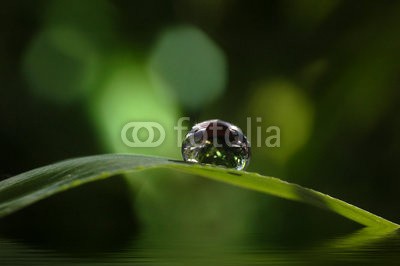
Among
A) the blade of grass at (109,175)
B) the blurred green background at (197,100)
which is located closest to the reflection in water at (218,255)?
the blade of grass at (109,175)

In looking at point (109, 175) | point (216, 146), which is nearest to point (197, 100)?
point (216, 146)

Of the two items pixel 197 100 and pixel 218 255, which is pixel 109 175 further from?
pixel 197 100

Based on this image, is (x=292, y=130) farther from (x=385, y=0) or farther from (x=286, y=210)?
(x=385, y=0)

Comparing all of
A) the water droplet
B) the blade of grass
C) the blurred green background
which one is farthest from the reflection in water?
the blurred green background

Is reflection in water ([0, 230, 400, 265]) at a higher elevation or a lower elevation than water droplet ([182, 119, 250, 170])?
lower

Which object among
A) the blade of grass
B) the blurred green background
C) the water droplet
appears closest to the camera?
the blade of grass

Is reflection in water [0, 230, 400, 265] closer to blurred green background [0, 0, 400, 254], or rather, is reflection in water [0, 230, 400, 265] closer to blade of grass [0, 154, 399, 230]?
blade of grass [0, 154, 399, 230]

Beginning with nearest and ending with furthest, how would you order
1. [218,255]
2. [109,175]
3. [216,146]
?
[109,175] → [218,255] → [216,146]
